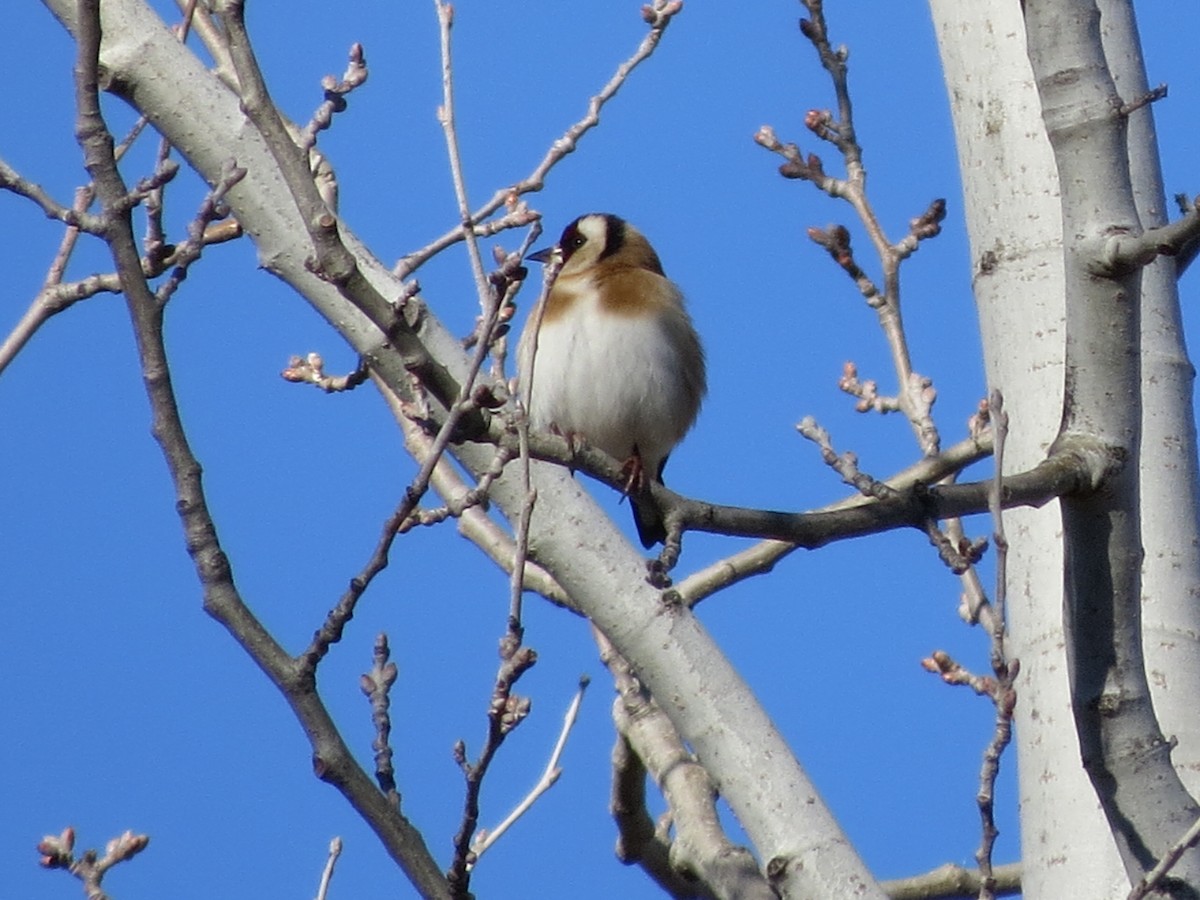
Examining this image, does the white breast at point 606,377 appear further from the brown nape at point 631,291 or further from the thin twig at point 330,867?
the thin twig at point 330,867

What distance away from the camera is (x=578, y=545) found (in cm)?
374

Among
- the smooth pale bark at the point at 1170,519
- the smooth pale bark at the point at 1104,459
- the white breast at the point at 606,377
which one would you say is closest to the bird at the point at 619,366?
the white breast at the point at 606,377

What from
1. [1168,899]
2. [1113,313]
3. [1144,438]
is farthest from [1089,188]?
[1168,899]

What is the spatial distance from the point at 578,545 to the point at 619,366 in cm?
164

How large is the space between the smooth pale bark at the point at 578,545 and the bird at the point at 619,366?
137cm

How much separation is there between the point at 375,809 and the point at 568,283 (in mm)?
3530

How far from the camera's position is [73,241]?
381cm

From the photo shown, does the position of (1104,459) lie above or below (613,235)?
below

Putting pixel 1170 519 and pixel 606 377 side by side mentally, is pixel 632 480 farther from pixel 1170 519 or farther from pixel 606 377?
pixel 606 377

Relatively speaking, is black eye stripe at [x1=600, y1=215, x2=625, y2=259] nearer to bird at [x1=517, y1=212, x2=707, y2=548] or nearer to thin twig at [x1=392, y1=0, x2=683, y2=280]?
bird at [x1=517, y1=212, x2=707, y2=548]

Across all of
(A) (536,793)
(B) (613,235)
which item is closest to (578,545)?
(A) (536,793)

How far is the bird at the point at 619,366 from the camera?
5.31 meters

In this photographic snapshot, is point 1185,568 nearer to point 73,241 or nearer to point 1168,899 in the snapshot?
point 1168,899

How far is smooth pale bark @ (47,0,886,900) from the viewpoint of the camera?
348 cm
